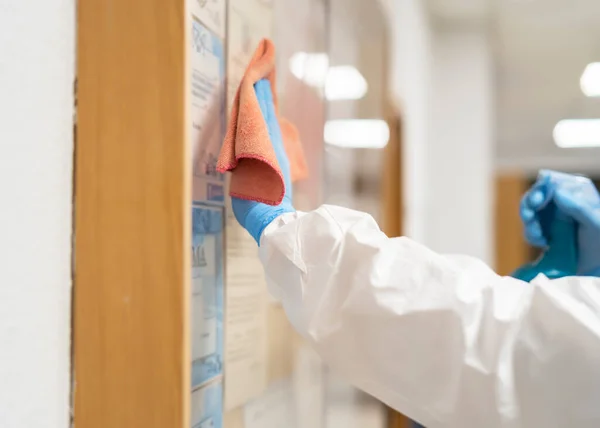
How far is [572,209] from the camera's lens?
97 centimetres

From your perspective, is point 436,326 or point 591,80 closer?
point 436,326

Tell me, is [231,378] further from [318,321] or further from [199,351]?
[318,321]

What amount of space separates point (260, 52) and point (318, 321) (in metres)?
0.33

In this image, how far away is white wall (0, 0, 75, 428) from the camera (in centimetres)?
53

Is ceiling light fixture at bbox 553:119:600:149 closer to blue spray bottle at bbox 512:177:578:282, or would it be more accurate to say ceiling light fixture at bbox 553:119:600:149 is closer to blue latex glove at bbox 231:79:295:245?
blue spray bottle at bbox 512:177:578:282

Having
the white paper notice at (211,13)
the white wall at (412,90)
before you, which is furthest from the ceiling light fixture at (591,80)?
the white paper notice at (211,13)

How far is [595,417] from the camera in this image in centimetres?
57

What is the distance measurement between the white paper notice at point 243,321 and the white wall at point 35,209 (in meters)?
0.23

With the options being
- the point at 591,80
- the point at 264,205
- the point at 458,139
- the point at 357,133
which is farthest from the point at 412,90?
the point at 264,205

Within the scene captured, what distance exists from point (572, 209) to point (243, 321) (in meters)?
0.52

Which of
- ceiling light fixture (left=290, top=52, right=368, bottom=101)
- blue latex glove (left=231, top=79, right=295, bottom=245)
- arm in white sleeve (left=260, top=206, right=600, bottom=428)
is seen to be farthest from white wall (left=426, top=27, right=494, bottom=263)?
arm in white sleeve (left=260, top=206, right=600, bottom=428)

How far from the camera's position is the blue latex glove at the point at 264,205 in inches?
25.9

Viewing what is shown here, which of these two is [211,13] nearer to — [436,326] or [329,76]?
[436,326]

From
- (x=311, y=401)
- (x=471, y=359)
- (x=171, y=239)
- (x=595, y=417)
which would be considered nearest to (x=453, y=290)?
(x=471, y=359)
